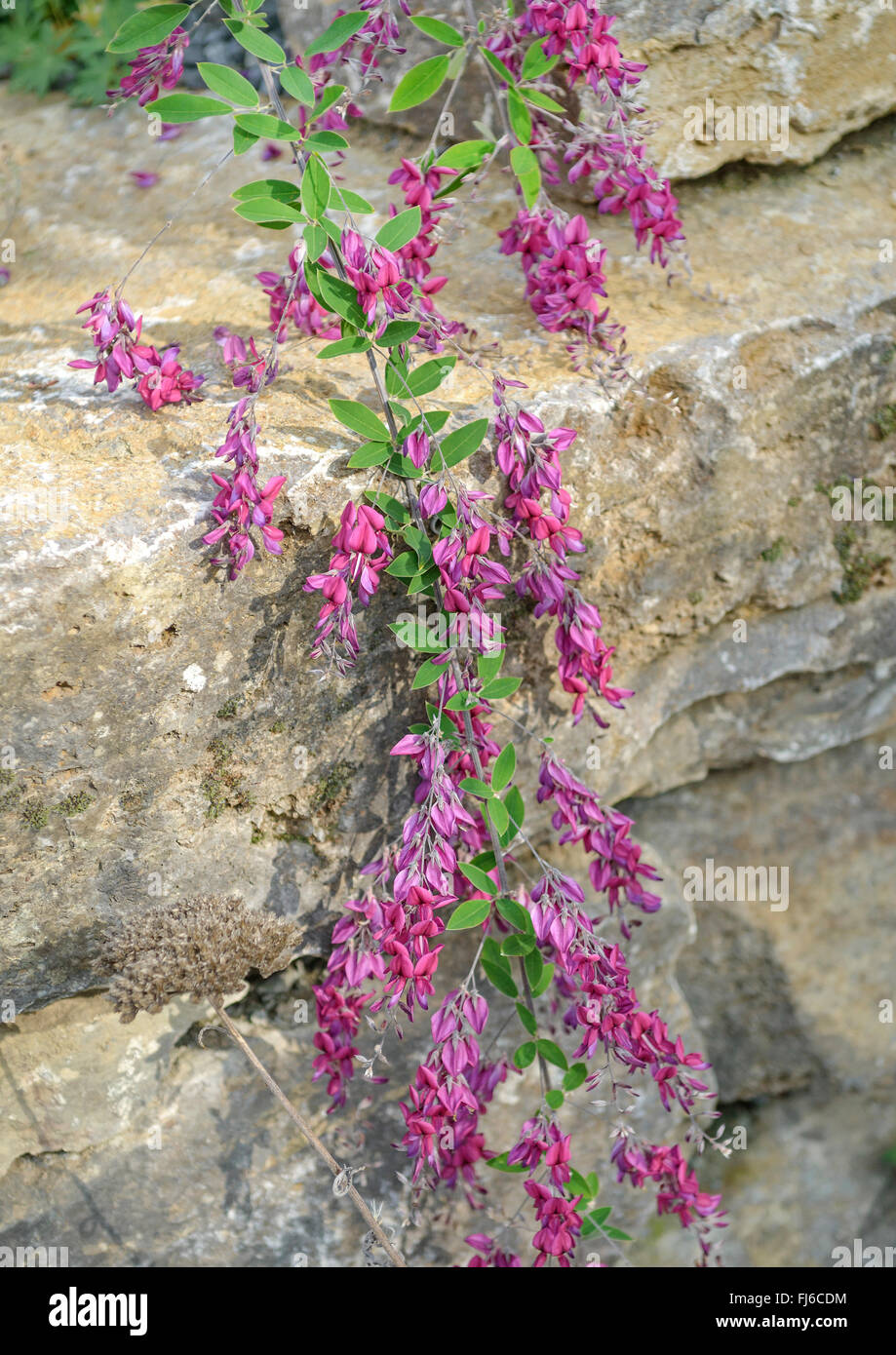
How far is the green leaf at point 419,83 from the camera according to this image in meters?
2.12

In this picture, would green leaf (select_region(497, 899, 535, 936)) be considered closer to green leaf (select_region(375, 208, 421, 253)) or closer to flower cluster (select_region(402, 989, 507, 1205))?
flower cluster (select_region(402, 989, 507, 1205))

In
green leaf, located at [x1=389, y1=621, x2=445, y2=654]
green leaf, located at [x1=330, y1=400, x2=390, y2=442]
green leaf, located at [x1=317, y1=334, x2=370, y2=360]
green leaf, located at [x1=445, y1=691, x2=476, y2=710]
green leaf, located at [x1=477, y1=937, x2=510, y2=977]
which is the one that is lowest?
green leaf, located at [x1=477, y1=937, x2=510, y2=977]

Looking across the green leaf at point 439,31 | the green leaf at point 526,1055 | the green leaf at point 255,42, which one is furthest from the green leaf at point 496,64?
the green leaf at point 526,1055

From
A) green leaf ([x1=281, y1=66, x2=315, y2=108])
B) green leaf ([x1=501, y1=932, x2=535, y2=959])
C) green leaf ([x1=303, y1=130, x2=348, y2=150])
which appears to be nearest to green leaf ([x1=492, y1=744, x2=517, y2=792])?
green leaf ([x1=501, y1=932, x2=535, y2=959])

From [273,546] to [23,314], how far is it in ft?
4.12

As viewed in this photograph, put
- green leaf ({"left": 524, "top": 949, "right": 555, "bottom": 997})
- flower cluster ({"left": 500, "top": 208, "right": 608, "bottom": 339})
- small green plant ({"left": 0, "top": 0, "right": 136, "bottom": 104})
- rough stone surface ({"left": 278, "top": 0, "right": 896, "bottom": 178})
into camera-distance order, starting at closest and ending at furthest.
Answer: green leaf ({"left": 524, "top": 949, "right": 555, "bottom": 997}) → flower cluster ({"left": 500, "top": 208, "right": 608, "bottom": 339}) → rough stone surface ({"left": 278, "top": 0, "right": 896, "bottom": 178}) → small green plant ({"left": 0, "top": 0, "right": 136, "bottom": 104})

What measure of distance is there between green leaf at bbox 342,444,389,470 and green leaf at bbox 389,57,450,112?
534mm

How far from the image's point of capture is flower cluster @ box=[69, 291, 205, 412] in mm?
2193

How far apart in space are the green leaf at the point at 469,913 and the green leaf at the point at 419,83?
159 cm

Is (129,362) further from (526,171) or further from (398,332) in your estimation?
(526,171)

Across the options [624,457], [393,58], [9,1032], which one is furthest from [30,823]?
[393,58]

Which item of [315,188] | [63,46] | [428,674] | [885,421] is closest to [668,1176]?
[428,674]
